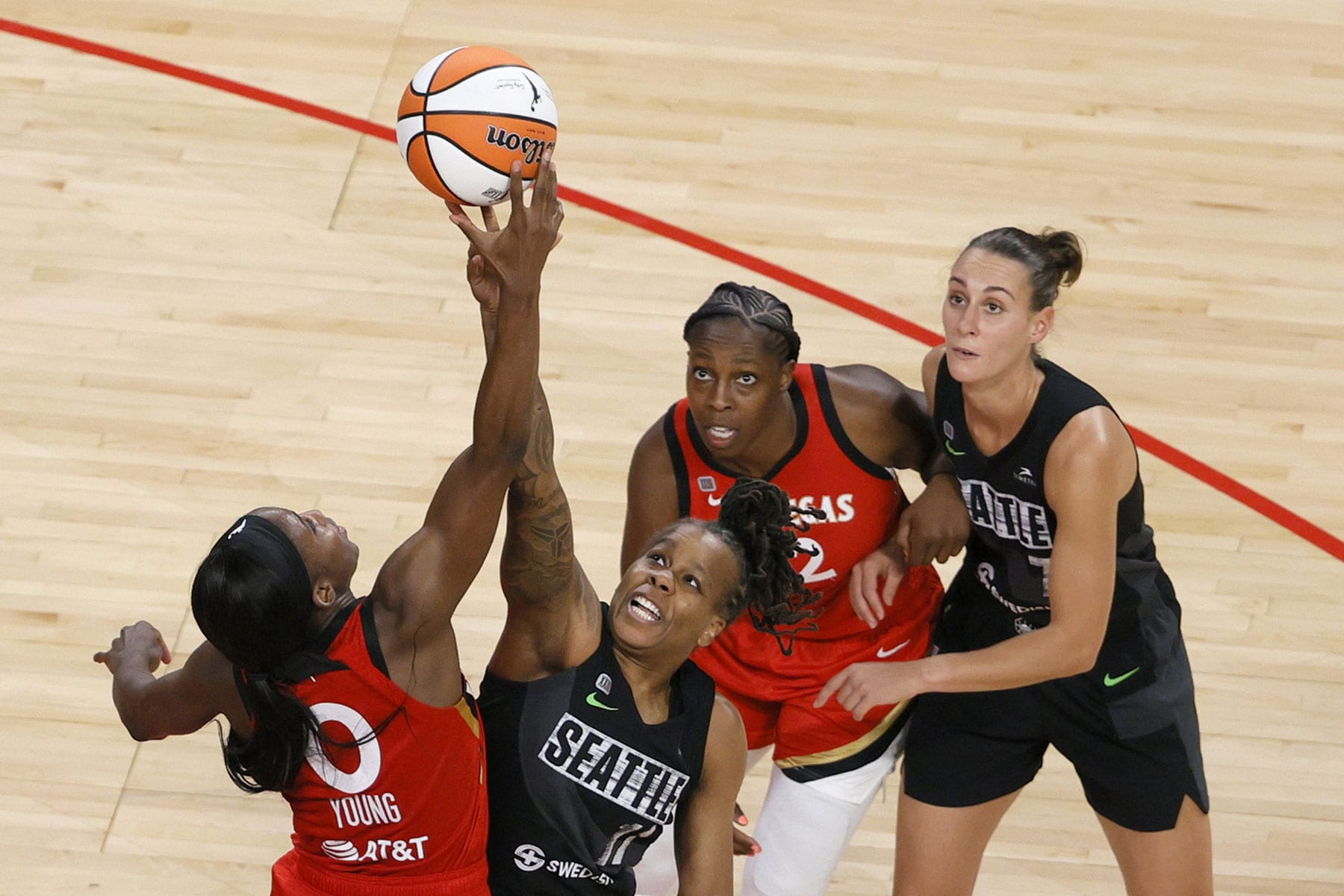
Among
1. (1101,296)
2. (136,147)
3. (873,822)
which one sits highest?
(1101,296)

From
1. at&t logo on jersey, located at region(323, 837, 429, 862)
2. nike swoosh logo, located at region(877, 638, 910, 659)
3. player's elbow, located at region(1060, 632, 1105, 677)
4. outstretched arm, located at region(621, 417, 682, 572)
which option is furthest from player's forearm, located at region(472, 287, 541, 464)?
nike swoosh logo, located at region(877, 638, 910, 659)

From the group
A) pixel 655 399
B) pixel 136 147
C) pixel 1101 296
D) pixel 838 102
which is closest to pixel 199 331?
pixel 136 147

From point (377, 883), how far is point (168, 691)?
507mm

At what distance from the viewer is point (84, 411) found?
5.31 meters

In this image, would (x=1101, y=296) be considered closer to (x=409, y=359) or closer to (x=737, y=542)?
(x=409, y=359)

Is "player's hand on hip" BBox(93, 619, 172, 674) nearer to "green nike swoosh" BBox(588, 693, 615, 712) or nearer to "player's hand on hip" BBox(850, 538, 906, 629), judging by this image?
"green nike swoosh" BBox(588, 693, 615, 712)

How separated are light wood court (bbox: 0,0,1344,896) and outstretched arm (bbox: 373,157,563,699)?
1.82 meters

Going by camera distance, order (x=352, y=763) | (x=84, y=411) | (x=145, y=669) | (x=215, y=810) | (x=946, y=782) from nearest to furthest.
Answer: (x=352, y=763)
(x=145, y=669)
(x=946, y=782)
(x=215, y=810)
(x=84, y=411)

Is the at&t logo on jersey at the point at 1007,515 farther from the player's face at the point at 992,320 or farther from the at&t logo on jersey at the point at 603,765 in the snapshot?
the at&t logo on jersey at the point at 603,765

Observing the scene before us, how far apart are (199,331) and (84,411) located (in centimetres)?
50

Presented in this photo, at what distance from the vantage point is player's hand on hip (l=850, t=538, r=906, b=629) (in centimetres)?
339

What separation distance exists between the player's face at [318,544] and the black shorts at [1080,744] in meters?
1.47

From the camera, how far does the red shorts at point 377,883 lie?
2764 millimetres

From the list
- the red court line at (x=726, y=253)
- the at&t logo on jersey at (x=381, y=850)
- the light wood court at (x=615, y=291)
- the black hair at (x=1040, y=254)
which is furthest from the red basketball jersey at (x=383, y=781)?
the red court line at (x=726, y=253)
